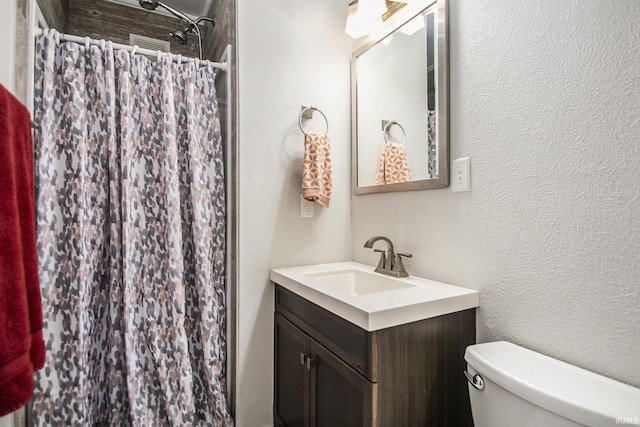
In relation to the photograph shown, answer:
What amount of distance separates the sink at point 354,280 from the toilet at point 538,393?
1.77 ft

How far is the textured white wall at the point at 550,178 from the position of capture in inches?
31.5


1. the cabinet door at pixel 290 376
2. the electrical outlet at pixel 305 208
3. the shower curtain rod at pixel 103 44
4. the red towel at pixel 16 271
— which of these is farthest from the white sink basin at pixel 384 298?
the shower curtain rod at pixel 103 44

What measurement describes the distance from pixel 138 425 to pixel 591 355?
5.43 feet

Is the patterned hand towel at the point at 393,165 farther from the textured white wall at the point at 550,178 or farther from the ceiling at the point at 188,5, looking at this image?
the ceiling at the point at 188,5

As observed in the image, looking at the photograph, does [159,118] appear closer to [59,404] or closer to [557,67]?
[59,404]

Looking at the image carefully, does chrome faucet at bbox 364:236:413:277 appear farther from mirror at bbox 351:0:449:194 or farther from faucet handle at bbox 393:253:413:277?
mirror at bbox 351:0:449:194

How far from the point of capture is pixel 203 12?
7.55 feet

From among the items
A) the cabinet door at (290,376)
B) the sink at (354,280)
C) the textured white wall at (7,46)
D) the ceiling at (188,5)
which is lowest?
the cabinet door at (290,376)

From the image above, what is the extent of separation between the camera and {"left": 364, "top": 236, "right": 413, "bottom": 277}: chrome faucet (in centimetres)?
141

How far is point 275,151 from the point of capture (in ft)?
5.46

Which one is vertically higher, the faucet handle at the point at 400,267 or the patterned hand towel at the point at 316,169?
the patterned hand towel at the point at 316,169

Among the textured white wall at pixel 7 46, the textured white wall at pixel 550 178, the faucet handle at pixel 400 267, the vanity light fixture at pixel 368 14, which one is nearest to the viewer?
the textured white wall at pixel 550 178

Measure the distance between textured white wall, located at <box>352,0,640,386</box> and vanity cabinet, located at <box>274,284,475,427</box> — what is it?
190 millimetres

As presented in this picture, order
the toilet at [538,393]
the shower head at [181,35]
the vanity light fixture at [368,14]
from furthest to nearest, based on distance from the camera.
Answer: the shower head at [181,35] < the vanity light fixture at [368,14] < the toilet at [538,393]
